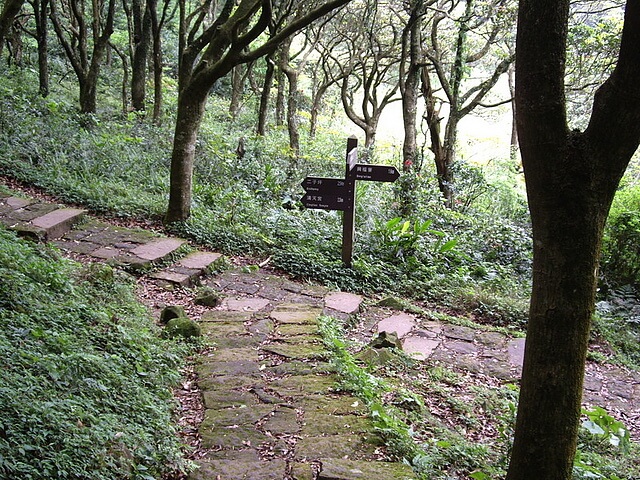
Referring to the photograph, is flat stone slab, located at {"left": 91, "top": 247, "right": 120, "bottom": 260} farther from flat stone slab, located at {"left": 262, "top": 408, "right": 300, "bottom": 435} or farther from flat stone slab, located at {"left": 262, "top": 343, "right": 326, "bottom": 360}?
flat stone slab, located at {"left": 262, "top": 408, "right": 300, "bottom": 435}

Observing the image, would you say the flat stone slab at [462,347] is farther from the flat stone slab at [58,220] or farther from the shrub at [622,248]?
the flat stone slab at [58,220]

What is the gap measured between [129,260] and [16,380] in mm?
3927

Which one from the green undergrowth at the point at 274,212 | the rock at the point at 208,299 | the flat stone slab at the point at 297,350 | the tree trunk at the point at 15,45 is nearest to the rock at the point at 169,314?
the rock at the point at 208,299

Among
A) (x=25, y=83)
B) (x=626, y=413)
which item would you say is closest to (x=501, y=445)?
(x=626, y=413)

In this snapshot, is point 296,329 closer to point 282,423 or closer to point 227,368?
point 227,368

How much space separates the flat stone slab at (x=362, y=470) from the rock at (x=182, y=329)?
220cm

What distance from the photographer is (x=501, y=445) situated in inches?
159

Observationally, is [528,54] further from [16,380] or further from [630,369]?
[630,369]

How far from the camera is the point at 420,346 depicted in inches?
238

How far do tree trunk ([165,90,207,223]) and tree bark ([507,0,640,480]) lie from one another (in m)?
5.98

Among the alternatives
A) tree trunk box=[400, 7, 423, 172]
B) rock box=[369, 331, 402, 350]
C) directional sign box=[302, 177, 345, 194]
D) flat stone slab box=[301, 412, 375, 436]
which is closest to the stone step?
directional sign box=[302, 177, 345, 194]

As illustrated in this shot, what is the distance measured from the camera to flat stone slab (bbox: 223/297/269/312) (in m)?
6.11

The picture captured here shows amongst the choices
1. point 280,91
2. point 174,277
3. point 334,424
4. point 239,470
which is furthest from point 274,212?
point 280,91

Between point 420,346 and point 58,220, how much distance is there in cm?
496
